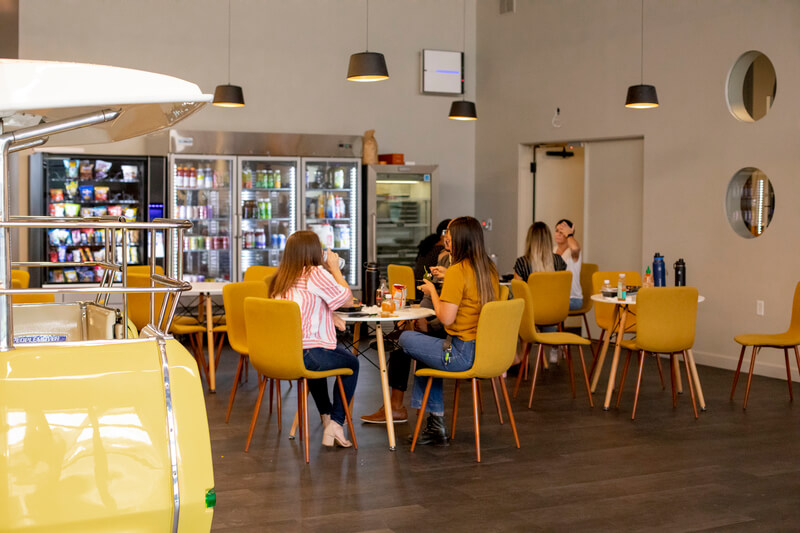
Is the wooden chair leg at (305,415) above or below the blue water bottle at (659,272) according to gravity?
below

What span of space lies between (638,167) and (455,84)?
9.32 feet

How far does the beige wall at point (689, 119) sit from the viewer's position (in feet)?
23.7

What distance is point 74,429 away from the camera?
2.11 meters

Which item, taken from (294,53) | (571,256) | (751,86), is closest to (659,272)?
(571,256)

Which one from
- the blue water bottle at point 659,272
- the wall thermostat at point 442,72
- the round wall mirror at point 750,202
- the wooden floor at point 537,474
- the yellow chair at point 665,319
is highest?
the wall thermostat at point 442,72

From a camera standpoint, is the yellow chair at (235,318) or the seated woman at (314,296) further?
the yellow chair at (235,318)

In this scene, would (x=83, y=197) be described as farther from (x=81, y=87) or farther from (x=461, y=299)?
(x=81, y=87)

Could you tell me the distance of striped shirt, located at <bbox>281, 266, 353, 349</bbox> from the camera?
477 cm

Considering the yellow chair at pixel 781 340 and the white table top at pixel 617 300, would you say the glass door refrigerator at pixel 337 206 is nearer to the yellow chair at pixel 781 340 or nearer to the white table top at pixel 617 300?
the white table top at pixel 617 300

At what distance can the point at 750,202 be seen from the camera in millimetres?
7582

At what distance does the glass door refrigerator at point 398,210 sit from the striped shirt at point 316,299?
480cm

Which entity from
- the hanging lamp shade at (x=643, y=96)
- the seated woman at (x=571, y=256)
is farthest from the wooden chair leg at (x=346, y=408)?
the hanging lamp shade at (x=643, y=96)

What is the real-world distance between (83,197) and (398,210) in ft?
11.2

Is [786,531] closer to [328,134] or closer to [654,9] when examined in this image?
[654,9]
